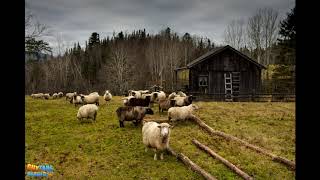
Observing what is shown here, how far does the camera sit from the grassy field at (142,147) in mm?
10367

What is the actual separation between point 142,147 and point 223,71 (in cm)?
2058

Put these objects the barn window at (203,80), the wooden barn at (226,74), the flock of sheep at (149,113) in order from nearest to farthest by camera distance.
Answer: the flock of sheep at (149,113)
the wooden barn at (226,74)
the barn window at (203,80)

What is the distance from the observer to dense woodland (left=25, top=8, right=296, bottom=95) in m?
37.7

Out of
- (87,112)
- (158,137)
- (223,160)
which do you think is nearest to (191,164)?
(223,160)

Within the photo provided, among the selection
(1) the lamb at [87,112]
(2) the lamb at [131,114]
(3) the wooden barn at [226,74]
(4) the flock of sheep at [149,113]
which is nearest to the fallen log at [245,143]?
(4) the flock of sheep at [149,113]

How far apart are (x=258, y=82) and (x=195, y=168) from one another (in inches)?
956

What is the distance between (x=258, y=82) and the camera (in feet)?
107

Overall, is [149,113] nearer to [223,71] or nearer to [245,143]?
[245,143]

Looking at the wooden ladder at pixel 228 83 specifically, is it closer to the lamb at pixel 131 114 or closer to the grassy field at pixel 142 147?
the grassy field at pixel 142 147

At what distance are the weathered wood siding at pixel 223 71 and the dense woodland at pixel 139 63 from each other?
6072 mm

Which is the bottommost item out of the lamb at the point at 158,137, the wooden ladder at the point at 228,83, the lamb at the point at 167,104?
the lamb at the point at 158,137

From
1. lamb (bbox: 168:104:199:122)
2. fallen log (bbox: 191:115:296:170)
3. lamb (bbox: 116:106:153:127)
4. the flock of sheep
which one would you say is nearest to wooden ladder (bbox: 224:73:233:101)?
the flock of sheep
